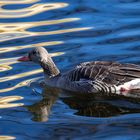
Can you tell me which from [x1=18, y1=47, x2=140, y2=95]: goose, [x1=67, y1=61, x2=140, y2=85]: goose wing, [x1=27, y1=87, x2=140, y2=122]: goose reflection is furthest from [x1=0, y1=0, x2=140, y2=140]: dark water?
[x1=67, y1=61, x2=140, y2=85]: goose wing

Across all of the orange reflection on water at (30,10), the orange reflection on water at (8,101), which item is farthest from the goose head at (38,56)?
the orange reflection on water at (30,10)

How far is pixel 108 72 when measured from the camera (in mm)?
13344

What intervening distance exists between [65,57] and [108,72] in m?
2.02

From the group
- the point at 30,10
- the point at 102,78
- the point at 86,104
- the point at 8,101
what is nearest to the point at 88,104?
the point at 86,104

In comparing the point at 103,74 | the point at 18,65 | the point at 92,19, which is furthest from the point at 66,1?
the point at 103,74

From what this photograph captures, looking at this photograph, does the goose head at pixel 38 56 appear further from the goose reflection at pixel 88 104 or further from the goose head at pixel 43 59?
the goose reflection at pixel 88 104

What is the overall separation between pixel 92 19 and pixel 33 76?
411 centimetres

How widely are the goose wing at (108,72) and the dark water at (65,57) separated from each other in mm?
393

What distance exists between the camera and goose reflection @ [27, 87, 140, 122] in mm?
12055

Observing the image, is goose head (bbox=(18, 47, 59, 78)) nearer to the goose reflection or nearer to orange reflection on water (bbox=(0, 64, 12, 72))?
orange reflection on water (bbox=(0, 64, 12, 72))

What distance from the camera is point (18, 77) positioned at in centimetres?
1413

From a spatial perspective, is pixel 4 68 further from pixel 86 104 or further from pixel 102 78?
pixel 86 104

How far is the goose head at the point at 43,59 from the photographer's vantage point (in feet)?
46.8

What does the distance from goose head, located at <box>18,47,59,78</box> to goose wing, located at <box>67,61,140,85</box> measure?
0.90 meters
